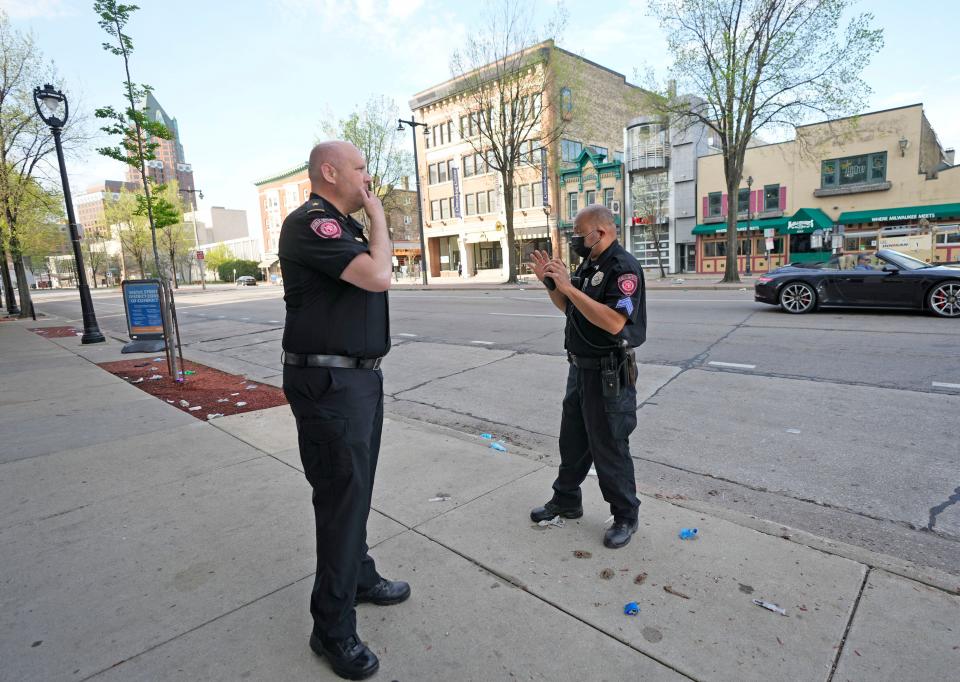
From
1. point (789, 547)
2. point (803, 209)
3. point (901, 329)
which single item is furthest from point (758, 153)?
point (789, 547)

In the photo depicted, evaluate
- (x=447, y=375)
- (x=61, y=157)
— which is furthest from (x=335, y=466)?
(x=61, y=157)

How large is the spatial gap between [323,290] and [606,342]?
150 cm

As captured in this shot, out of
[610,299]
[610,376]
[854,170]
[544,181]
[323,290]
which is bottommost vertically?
[610,376]

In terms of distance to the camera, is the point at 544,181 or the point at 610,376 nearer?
the point at 610,376

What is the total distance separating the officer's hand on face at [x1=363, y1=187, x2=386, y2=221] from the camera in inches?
84.6

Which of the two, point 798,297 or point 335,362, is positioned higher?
point 335,362

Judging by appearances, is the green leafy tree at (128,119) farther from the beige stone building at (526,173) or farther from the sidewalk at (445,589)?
the beige stone building at (526,173)

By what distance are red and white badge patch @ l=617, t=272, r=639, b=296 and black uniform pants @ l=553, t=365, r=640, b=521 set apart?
17.9 inches

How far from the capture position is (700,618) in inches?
92.2

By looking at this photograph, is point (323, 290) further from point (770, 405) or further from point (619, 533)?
point (770, 405)

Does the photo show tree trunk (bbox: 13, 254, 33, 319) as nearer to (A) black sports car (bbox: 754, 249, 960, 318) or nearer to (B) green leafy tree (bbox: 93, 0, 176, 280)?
(B) green leafy tree (bbox: 93, 0, 176, 280)

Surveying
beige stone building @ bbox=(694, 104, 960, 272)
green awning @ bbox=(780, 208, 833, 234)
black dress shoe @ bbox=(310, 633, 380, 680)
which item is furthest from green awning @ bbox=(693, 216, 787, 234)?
black dress shoe @ bbox=(310, 633, 380, 680)

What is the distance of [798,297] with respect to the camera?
461 inches

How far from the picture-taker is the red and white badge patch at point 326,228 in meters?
2.05
